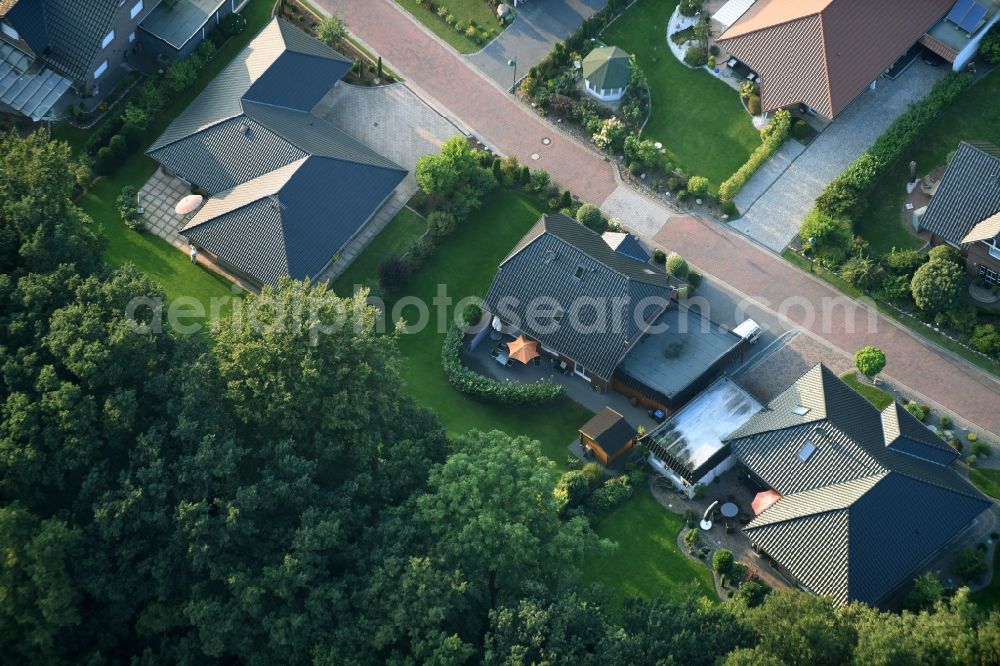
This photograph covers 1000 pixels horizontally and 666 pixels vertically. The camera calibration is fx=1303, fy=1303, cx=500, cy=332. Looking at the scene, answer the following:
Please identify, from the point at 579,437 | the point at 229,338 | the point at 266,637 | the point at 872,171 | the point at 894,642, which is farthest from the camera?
the point at 872,171

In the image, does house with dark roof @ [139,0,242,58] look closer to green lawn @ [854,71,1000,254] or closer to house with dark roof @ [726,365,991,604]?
house with dark roof @ [726,365,991,604]

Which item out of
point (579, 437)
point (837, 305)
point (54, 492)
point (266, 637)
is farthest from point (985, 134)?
point (54, 492)

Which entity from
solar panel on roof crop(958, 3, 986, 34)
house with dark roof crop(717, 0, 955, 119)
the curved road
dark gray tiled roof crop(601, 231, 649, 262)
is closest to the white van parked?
the curved road

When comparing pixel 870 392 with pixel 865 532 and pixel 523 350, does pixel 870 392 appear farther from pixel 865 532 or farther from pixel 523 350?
pixel 523 350

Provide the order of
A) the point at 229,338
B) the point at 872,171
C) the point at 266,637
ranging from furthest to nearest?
the point at 872,171
the point at 229,338
the point at 266,637

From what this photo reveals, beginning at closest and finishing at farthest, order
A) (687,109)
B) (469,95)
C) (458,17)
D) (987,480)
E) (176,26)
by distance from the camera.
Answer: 1. (987,480)
2. (176,26)
3. (687,109)
4. (469,95)
5. (458,17)

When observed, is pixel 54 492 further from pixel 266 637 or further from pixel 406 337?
pixel 406 337

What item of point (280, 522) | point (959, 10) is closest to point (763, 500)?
point (280, 522)
